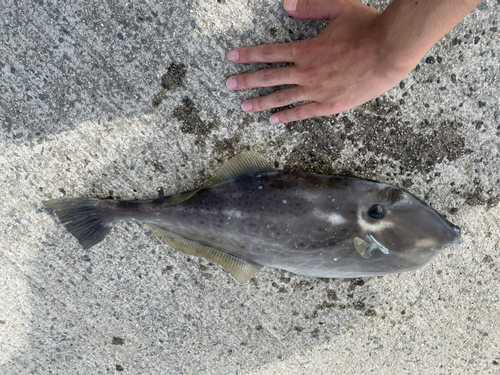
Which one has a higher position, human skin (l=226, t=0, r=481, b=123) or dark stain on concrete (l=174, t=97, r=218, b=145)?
human skin (l=226, t=0, r=481, b=123)

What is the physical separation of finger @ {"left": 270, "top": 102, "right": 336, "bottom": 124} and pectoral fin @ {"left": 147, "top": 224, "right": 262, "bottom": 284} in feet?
3.20

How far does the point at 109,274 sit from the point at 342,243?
5.67 ft

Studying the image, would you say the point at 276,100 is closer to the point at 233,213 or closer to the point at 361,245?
the point at 233,213

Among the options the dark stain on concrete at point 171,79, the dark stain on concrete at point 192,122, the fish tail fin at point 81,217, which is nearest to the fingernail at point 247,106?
the dark stain on concrete at point 192,122

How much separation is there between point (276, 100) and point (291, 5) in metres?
0.55

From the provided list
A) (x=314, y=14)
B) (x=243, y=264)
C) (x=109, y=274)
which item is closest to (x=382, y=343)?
(x=243, y=264)

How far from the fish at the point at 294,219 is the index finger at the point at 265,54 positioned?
59cm

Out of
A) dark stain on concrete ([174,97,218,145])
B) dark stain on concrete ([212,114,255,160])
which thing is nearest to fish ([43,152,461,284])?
dark stain on concrete ([212,114,255,160])

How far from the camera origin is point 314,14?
174 cm

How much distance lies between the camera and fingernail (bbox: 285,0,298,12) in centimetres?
172

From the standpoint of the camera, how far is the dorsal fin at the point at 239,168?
6.27ft

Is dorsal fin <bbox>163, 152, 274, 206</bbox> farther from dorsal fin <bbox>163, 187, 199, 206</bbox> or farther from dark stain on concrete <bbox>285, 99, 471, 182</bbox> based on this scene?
dark stain on concrete <bbox>285, 99, 471, 182</bbox>

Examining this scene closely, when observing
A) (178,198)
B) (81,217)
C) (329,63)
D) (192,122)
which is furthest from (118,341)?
(329,63)

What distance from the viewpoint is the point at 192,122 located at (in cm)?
197
